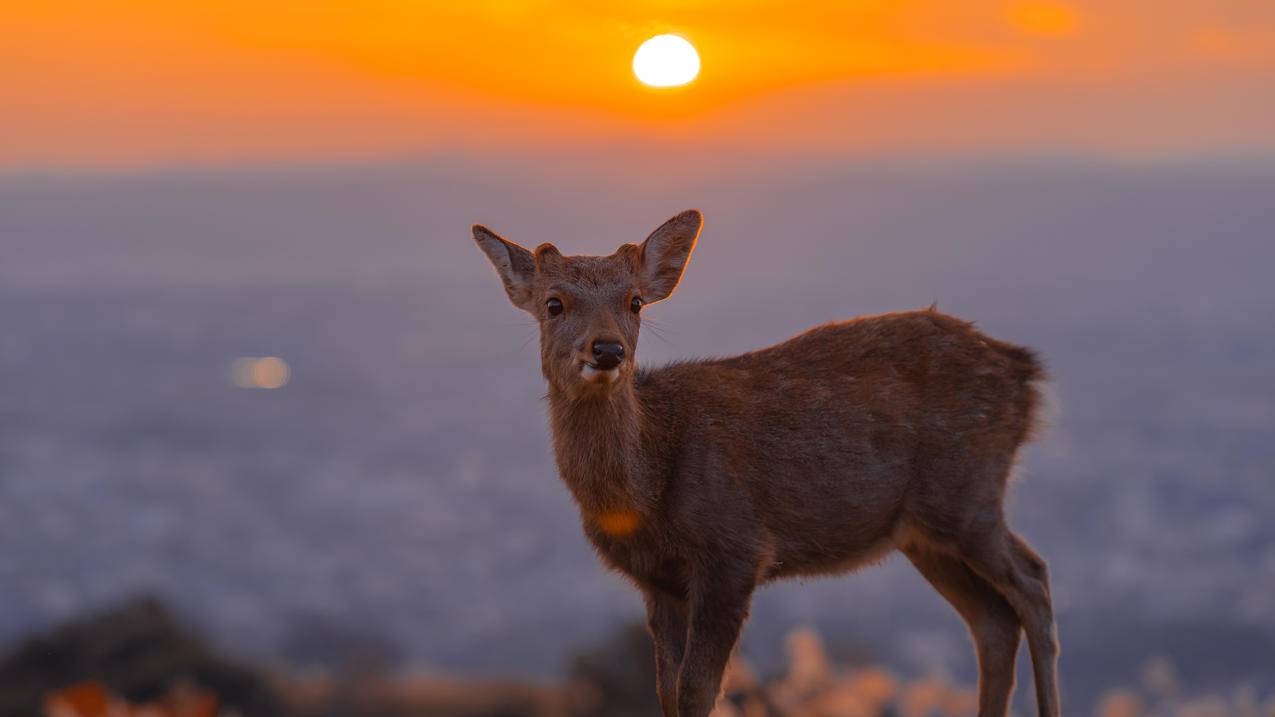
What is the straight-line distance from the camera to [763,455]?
842cm

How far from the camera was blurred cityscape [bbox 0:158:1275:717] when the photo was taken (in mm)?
59062

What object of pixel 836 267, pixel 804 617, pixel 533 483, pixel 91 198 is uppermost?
pixel 91 198

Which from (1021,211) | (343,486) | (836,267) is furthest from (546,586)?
(1021,211)

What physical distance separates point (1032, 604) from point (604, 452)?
2.73 metres

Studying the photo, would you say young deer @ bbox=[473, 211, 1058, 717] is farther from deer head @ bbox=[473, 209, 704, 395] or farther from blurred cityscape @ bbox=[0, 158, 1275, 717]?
blurred cityscape @ bbox=[0, 158, 1275, 717]

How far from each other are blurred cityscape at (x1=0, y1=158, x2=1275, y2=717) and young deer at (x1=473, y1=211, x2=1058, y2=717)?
19.6 meters

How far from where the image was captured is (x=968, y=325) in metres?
9.29

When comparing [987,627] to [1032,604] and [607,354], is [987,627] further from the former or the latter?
[607,354]

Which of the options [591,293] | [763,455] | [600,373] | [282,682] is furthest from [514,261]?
[282,682]

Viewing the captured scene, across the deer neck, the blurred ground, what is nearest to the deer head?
the deer neck

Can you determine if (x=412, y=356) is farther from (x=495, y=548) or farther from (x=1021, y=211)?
(x=1021, y=211)

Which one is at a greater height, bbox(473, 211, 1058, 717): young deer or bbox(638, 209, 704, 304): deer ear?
bbox(638, 209, 704, 304): deer ear

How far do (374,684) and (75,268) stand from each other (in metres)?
112

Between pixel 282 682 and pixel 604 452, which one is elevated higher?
pixel 604 452
